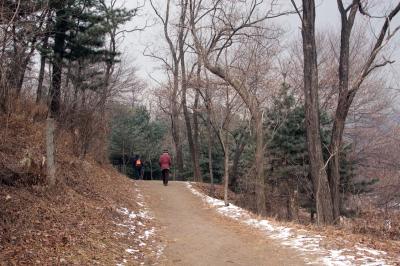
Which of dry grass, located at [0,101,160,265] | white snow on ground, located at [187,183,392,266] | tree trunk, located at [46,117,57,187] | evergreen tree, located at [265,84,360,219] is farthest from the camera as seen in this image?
evergreen tree, located at [265,84,360,219]

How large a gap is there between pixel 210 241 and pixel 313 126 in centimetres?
557

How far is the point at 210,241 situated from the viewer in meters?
9.34

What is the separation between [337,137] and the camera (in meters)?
14.3

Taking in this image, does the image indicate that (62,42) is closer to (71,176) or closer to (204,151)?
(71,176)

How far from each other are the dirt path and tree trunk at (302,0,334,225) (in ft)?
9.67

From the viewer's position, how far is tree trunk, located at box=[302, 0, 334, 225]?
12.8 meters

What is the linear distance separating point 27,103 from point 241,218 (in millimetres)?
8728

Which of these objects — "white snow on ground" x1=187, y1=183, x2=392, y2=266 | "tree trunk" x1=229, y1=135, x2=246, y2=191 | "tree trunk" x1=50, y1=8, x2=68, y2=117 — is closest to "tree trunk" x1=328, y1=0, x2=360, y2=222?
"white snow on ground" x1=187, y1=183, x2=392, y2=266

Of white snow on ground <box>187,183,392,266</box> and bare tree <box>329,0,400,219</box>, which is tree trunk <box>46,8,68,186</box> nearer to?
white snow on ground <box>187,183,392,266</box>

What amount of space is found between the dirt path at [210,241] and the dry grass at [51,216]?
64 cm

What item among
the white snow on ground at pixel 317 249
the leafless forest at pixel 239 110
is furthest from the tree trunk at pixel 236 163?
the white snow on ground at pixel 317 249

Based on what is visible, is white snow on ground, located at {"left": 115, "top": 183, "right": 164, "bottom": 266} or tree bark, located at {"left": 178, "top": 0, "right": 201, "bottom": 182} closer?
white snow on ground, located at {"left": 115, "top": 183, "right": 164, "bottom": 266}

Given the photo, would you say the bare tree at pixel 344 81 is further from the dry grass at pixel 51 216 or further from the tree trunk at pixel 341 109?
the dry grass at pixel 51 216

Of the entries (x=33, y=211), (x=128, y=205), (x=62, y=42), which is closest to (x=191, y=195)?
(x=128, y=205)
